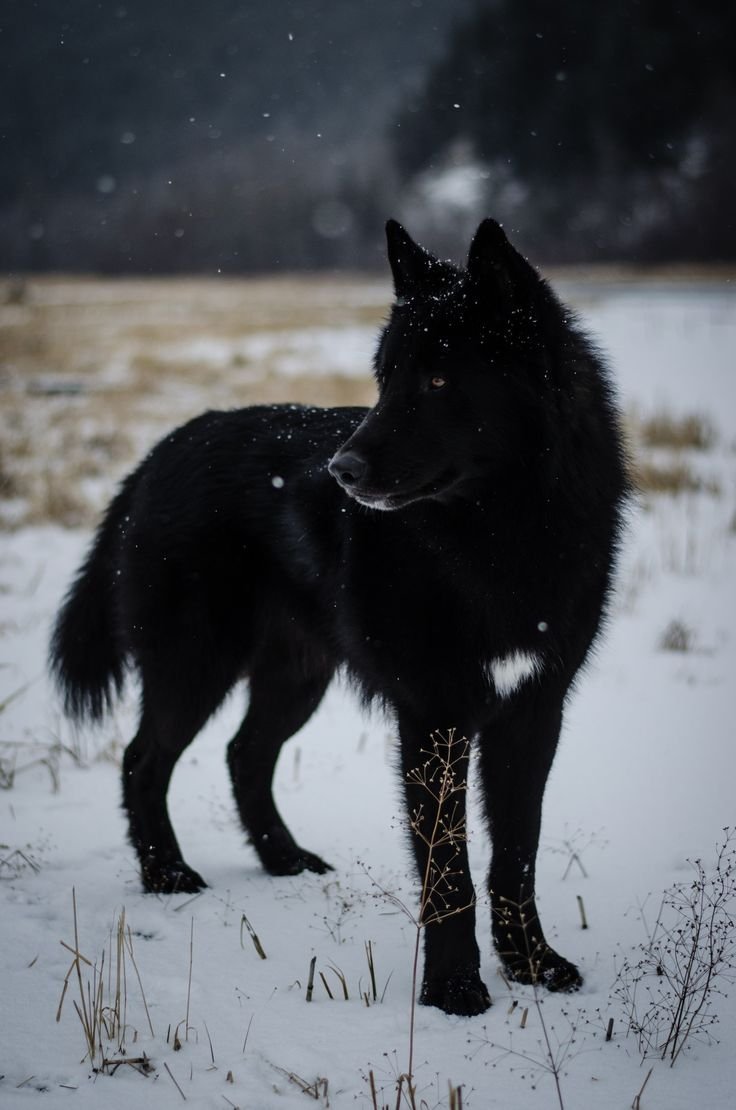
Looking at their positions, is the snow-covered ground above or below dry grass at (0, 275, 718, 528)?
below

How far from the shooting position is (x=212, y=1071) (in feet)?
6.43

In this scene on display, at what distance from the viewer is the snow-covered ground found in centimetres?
197

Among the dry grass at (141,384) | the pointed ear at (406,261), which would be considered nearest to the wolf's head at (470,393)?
the pointed ear at (406,261)

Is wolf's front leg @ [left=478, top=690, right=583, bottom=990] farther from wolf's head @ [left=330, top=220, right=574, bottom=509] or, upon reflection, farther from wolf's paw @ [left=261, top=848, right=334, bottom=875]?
wolf's paw @ [left=261, top=848, right=334, bottom=875]

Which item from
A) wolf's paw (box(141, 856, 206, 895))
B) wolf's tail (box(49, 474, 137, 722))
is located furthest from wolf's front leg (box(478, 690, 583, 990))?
wolf's tail (box(49, 474, 137, 722))

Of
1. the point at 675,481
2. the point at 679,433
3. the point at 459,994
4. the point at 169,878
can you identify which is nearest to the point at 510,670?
the point at 459,994

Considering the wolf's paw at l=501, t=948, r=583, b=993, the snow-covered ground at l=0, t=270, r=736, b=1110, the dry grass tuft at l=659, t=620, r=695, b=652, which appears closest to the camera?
the snow-covered ground at l=0, t=270, r=736, b=1110

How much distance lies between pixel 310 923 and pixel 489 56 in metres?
50.9

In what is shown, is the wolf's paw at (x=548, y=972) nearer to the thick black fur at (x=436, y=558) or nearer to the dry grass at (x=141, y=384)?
the thick black fur at (x=436, y=558)

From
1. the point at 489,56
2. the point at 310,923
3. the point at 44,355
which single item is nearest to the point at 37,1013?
the point at 310,923

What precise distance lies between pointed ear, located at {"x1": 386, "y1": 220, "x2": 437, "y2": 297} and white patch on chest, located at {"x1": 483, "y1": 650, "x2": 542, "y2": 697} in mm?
1092

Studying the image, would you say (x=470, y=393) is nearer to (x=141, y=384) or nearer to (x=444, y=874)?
(x=444, y=874)

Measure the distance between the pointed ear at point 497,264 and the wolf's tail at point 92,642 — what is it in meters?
1.60

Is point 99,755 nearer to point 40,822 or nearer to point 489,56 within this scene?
point 40,822
